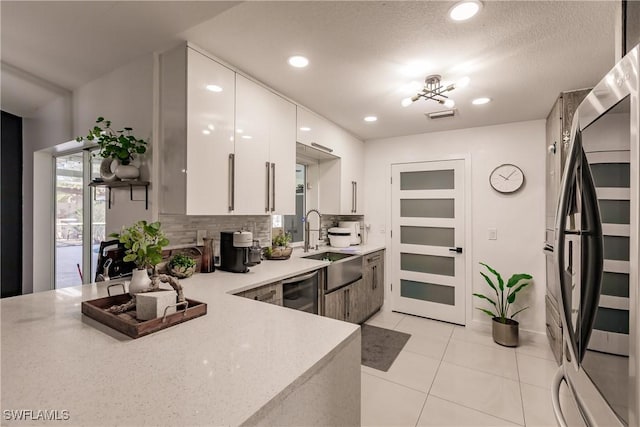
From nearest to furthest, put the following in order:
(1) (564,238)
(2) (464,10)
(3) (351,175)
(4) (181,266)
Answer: (1) (564,238)
(2) (464,10)
(4) (181,266)
(3) (351,175)

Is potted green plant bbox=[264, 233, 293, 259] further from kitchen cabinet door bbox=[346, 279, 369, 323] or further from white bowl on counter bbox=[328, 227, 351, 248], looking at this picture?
white bowl on counter bbox=[328, 227, 351, 248]

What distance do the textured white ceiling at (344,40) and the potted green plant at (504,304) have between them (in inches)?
72.1

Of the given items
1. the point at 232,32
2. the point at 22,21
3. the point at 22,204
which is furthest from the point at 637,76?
the point at 22,204

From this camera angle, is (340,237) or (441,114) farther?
(340,237)

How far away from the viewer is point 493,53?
190cm

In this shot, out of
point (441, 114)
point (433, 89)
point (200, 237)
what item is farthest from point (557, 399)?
point (441, 114)

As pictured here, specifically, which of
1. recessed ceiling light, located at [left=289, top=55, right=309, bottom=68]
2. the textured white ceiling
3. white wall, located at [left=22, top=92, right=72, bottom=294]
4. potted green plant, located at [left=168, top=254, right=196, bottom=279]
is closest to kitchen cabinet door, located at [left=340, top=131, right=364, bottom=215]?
the textured white ceiling

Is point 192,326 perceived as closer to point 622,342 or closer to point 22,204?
point 622,342

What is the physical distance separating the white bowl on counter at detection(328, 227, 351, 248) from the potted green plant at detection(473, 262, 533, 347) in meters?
1.54

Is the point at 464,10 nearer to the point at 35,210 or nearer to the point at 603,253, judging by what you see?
the point at 603,253

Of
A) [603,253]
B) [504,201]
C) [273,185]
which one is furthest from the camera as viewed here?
[504,201]

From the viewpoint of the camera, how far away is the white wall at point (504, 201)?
316cm

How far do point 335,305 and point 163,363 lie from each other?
6.79 feet

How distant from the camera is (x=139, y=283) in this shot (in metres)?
1.24
